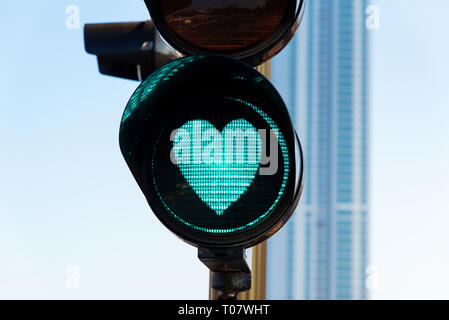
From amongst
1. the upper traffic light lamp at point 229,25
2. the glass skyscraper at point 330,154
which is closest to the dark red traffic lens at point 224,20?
the upper traffic light lamp at point 229,25

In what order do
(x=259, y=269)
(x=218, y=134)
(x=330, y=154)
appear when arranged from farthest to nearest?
(x=330, y=154) < (x=259, y=269) < (x=218, y=134)

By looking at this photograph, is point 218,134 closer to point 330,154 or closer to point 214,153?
point 214,153

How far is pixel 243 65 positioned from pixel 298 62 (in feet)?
66.9

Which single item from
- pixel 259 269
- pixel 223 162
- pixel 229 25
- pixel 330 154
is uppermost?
pixel 330 154

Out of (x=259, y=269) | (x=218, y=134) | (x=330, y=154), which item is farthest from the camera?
(x=330, y=154)

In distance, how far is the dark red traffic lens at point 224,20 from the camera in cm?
61

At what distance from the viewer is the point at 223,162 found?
0.58 meters

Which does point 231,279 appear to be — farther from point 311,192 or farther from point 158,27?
point 311,192

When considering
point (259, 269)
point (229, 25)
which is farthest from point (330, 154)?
point (229, 25)

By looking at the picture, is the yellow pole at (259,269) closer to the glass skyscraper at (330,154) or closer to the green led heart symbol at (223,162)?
the green led heart symbol at (223,162)

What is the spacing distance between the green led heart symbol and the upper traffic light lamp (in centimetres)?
9

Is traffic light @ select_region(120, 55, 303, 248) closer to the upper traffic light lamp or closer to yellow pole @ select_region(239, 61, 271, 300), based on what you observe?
the upper traffic light lamp

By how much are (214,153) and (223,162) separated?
13mm
